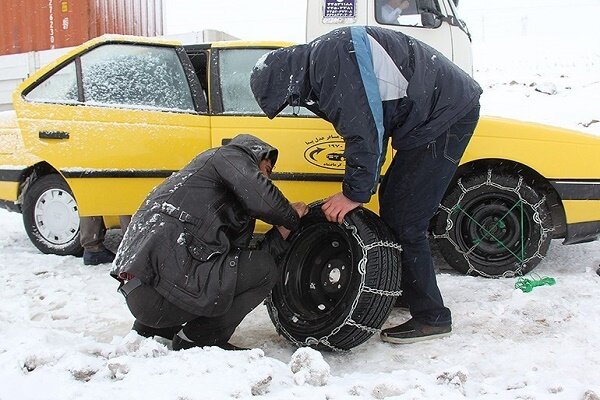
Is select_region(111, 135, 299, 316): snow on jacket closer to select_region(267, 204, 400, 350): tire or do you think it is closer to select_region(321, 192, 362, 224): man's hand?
select_region(321, 192, 362, 224): man's hand

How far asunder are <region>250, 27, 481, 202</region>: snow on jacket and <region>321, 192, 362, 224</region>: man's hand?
6 centimetres

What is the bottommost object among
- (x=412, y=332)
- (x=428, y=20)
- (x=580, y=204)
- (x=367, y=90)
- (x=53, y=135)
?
(x=412, y=332)

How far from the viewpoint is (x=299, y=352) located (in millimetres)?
2217

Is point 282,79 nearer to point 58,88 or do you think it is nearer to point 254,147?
point 254,147

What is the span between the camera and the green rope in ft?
11.1


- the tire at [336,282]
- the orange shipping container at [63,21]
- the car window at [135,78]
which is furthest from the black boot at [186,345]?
the orange shipping container at [63,21]

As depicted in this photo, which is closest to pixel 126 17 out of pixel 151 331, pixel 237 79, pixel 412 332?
pixel 237 79

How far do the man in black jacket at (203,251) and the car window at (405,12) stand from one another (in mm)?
3154

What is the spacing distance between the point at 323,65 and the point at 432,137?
639mm

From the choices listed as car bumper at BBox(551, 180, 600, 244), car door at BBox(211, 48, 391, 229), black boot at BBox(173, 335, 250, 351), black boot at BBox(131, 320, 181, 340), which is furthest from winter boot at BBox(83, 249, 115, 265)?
car bumper at BBox(551, 180, 600, 244)

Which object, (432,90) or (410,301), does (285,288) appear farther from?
(432,90)

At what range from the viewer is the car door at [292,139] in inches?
150

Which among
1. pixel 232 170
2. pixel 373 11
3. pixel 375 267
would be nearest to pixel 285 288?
pixel 375 267

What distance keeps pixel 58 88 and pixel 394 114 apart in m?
2.65
